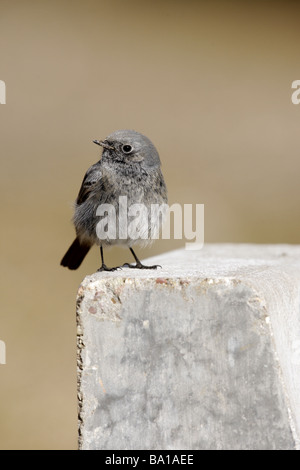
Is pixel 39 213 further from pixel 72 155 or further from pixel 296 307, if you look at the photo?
pixel 296 307

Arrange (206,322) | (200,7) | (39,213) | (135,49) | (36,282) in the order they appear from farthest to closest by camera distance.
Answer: (200,7) < (135,49) < (39,213) < (36,282) < (206,322)

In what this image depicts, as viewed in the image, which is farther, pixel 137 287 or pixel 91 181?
pixel 91 181

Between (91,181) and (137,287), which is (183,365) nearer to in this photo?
(137,287)

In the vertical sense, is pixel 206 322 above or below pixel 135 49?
below

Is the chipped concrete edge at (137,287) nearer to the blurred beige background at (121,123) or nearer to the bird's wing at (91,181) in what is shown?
the bird's wing at (91,181)

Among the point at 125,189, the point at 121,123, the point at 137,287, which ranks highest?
the point at 121,123

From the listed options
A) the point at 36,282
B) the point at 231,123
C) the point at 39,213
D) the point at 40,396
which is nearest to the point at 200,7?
the point at 231,123

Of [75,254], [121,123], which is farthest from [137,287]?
[121,123]
